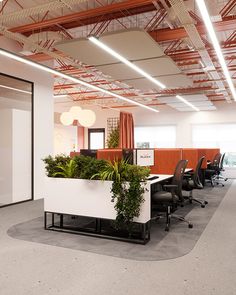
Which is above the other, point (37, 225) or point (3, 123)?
point (3, 123)

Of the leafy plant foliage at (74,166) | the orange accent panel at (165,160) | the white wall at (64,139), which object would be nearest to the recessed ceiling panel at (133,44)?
the leafy plant foliage at (74,166)

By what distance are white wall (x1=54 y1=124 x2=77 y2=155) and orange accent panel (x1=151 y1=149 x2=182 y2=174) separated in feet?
21.3

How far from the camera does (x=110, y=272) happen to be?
275cm

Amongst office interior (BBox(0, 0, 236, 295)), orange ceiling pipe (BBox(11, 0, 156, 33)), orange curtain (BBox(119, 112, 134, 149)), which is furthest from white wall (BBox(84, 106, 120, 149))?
orange ceiling pipe (BBox(11, 0, 156, 33))

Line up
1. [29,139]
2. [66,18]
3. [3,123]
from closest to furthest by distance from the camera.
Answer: [66,18] < [3,123] < [29,139]

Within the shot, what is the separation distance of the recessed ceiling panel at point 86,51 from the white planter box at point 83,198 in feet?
6.72

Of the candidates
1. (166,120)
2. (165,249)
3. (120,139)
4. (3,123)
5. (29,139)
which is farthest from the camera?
(166,120)

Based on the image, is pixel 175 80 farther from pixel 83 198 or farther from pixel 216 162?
pixel 83 198

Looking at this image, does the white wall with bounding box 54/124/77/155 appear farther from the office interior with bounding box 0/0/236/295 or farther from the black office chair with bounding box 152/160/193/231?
the black office chair with bounding box 152/160/193/231

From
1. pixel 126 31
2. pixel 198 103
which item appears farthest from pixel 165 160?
pixel 198 103

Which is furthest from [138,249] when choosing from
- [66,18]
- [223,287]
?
[66,18]

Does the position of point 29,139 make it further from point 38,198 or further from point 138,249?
point 138,249

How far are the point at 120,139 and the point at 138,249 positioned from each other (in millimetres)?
Result: 8875

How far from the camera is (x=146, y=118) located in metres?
13.5
